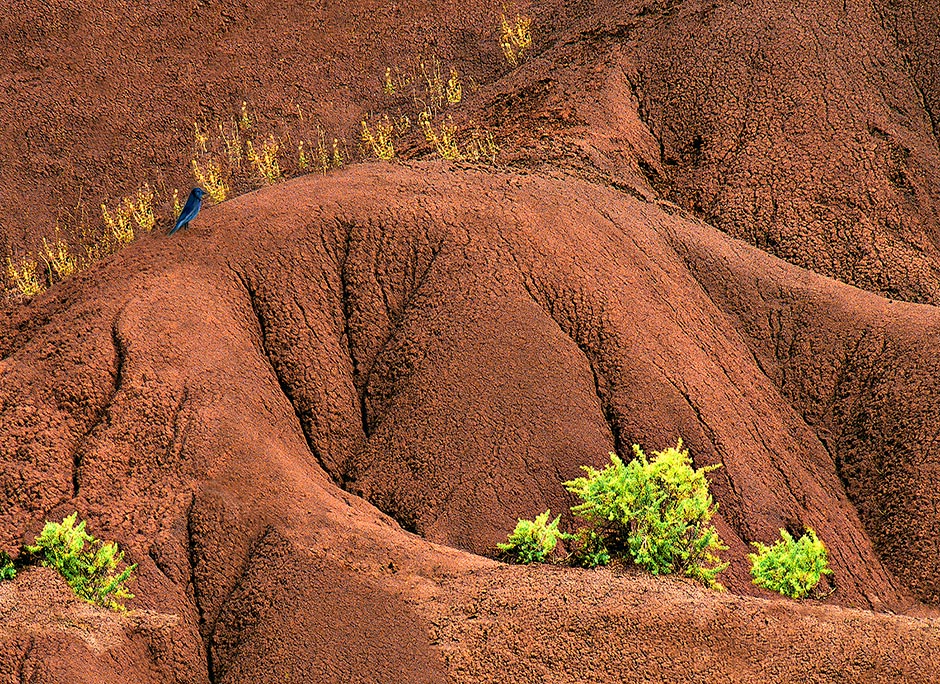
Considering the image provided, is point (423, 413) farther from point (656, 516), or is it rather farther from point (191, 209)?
point (191, 209)

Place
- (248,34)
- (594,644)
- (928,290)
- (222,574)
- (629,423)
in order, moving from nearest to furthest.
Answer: (594,644) < (222,574) < (629,423) < (928,290) < (248,34)

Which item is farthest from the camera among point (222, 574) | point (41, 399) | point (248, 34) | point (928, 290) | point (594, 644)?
point (248, 34)

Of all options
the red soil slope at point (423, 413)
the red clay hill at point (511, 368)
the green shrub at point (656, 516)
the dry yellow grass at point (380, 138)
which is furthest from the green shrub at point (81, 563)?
the dry yellow grass at point (380, 138)

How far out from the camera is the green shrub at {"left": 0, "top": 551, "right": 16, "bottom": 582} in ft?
32.9

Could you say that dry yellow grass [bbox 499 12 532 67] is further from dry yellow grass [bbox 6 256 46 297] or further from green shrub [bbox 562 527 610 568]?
green shrub [bbox 562 527 610 568]

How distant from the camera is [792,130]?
17.0 m

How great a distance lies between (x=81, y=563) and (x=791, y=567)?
248 inches

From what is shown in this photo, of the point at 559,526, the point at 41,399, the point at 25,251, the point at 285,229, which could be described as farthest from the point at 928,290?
the point at 25,251

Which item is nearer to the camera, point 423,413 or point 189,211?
point 423,413

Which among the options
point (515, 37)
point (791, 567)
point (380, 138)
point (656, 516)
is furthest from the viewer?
point (515, 37)

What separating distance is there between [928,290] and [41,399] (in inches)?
410

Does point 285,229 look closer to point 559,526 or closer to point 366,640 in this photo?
point 559,526

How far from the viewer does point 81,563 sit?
1012 centimetres

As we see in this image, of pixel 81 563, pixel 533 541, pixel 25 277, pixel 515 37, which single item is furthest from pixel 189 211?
pixel 515 37
